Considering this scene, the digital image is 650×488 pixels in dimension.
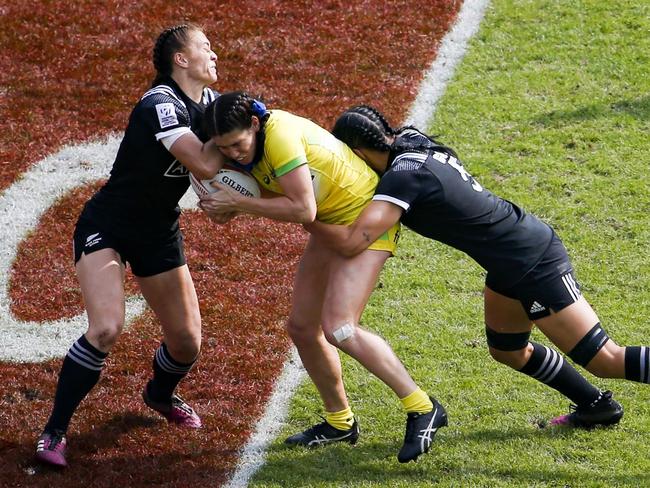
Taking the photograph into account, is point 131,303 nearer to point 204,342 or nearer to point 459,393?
point 204,342

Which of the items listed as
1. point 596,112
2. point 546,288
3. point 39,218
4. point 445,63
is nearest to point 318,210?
point 546,288

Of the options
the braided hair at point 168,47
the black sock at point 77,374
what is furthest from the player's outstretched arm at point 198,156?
the black sock at point 77,374

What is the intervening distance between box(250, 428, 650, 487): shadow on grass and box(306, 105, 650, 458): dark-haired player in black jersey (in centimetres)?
61

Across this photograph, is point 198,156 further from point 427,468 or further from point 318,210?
point 427,468

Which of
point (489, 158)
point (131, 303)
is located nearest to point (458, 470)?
point (131, 303)

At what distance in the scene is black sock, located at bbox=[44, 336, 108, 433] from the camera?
22.0 feet

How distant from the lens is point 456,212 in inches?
253

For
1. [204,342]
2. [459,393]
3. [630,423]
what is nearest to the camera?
[630,423]

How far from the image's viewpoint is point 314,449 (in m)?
7.16

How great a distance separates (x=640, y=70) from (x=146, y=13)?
526 cm

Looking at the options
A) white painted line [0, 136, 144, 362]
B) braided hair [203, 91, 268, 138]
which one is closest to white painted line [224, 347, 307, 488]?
white painted line [0, 136, 144, 362]

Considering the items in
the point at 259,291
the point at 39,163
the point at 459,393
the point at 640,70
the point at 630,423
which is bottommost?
the point at 39,163

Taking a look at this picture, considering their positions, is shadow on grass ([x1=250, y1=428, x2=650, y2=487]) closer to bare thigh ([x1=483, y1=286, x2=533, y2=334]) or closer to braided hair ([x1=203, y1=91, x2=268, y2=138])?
bare thigh ([x1=483, y1=286, x2=533, y2=334])

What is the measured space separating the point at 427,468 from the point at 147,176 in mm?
2347
